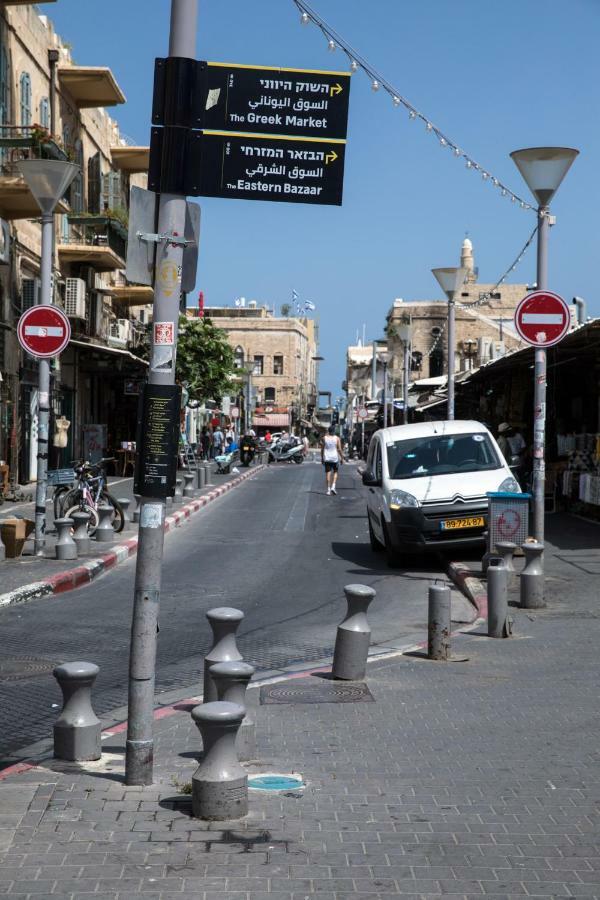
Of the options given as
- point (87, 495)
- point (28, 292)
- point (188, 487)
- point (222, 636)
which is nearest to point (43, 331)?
point (87, 495)

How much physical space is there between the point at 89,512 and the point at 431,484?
536cm

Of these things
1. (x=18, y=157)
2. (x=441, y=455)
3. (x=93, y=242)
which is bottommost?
(x=441, y=455)

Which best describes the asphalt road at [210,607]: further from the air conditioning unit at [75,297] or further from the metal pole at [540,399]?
the air conditioning unit at [75,297]

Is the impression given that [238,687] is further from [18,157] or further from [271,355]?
[271,355]

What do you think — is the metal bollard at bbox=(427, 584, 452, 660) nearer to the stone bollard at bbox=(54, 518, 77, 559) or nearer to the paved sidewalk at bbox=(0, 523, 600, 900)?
the paved sidewalk at bbox=(0, 523, 600, 900)

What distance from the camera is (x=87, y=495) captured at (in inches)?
677

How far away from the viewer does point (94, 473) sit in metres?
17.8

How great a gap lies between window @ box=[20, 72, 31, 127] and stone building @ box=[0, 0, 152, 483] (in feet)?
0.08

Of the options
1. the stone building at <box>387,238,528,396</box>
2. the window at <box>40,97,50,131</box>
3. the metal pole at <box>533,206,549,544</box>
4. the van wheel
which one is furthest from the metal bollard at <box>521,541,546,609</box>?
the stone building at <box>387,238,528,396</box>

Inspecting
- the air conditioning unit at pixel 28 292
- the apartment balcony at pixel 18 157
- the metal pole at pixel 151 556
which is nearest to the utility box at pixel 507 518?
the metal pole at pixel 151 556

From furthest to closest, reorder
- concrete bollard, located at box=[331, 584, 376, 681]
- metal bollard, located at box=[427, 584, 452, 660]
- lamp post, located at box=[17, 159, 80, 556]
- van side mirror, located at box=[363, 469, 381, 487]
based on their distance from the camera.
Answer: van side mirror, located at box=[363, 469, 381, 487]
lamp post, located at box=[17, 159, 80, 556]
metal bollard, located at box=[427, 584, 452, 660]
concrete bollard, located at box=[331, 584, 376, 681]

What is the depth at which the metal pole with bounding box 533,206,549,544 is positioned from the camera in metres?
12.0

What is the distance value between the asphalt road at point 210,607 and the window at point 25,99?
1192 cm

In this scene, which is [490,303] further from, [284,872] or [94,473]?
[284,872]
